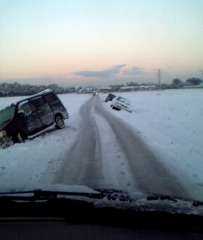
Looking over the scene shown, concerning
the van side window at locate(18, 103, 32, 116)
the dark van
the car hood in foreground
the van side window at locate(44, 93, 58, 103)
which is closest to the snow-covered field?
the dark van

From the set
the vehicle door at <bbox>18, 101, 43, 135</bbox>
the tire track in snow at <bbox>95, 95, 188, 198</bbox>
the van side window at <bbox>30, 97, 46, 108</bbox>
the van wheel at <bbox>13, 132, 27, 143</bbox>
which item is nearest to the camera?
the tire track in snow at <bbox>95, 95, 188, 198</bbox>

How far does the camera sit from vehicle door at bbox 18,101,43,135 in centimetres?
Answer: 899

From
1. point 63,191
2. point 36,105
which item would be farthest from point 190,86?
point 63,191

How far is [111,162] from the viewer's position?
18.2 feet

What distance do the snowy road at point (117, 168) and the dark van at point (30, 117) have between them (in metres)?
2.81

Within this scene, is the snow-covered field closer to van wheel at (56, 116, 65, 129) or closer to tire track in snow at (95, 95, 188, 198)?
tire track in snow at (95, 95, 188, 198)

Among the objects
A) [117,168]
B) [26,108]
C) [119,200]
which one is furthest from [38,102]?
[119,200]

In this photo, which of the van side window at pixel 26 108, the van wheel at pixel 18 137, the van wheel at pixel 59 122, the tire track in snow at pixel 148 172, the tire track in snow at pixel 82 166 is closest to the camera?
the tire track in snow at pixel 148 172

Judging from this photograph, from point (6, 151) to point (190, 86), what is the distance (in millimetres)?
92453

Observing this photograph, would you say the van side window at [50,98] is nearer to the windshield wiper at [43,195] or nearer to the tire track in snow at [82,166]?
the tire track in snow at [82,166]

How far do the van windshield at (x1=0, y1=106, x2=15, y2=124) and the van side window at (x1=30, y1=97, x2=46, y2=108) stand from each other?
3.60ft

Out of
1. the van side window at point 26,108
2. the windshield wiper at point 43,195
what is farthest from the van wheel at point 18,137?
the windshield wiper at point 43,195

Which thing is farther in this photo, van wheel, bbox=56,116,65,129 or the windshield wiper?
van wheel, bbox=56,116,65,129

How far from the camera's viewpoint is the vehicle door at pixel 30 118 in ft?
29.5
